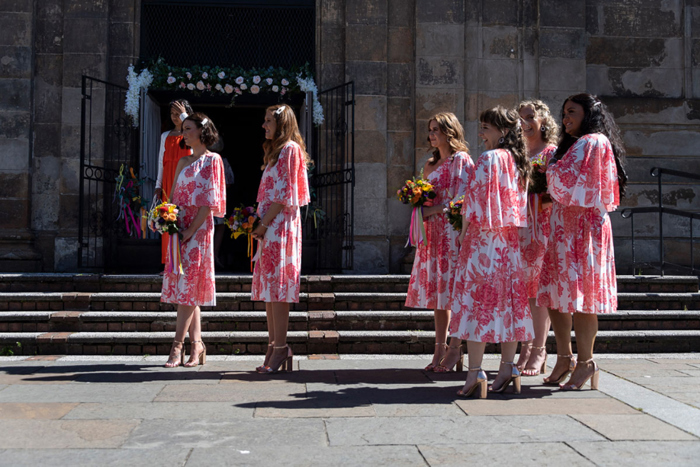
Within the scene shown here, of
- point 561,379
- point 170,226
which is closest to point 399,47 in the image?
point 170,226

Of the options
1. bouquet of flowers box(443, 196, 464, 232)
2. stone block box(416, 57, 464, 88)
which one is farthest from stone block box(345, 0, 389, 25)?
bouquet of flowers box(443, 196, 464, 232)

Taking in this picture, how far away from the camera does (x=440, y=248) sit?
6000 millimetres

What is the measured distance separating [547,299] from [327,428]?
6.94 feet

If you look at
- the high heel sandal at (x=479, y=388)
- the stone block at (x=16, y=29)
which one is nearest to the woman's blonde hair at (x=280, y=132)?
the high heel sandal at (x=479, y=388)

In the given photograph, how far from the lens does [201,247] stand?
626 cm

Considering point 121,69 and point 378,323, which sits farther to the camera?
point 121,69

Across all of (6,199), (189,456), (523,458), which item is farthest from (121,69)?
(523,458)

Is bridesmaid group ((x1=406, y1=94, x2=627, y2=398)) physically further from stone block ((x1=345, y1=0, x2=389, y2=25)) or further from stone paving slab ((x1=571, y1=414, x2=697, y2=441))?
stone block ((x1=345, y1=0, x2=389, y2=25))

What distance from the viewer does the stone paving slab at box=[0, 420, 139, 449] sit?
3727mm

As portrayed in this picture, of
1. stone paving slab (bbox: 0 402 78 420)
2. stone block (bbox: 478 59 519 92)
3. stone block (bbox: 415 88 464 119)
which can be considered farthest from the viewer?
stone block (bbox: 478 59 519 92)

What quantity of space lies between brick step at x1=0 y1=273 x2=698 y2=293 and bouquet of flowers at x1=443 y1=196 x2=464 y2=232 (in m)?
2.82

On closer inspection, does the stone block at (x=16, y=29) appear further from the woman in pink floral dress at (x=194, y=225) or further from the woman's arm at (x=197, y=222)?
the woman's arm at (x=197, y=222)

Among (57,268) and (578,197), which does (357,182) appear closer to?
(57,268)

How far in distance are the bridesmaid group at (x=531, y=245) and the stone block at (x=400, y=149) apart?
14.7ft
